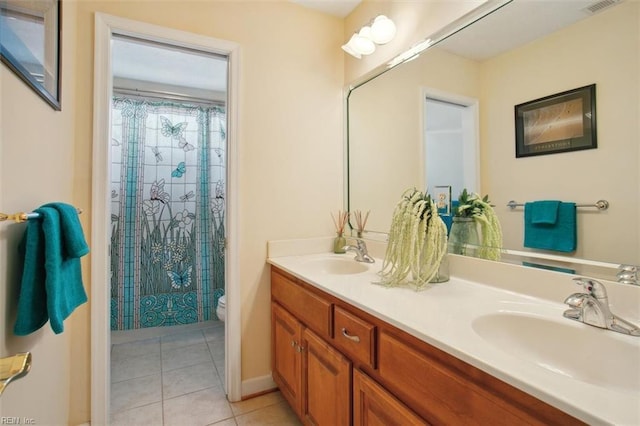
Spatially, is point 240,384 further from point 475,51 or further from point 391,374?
point 475,51

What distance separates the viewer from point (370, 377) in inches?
38.3

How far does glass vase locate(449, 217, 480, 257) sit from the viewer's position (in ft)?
4.22

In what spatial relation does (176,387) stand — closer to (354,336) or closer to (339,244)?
(339,244)

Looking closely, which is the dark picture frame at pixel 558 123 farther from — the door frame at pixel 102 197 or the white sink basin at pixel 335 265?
the door frame at pixel 102 197

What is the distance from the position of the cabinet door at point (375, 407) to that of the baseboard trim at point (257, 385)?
37.3 inches

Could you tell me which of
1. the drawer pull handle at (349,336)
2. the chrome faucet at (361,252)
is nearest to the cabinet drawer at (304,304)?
the drawer pull handle at (349,336)

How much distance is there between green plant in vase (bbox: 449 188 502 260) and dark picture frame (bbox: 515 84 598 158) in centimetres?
25

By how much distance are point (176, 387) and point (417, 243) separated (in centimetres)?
177

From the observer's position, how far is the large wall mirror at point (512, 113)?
87 cm

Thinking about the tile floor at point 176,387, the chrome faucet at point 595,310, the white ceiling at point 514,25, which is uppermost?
the white ceiling at point 514,25

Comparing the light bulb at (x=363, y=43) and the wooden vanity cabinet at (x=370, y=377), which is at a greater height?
the light bulb at (x=363, y=43)

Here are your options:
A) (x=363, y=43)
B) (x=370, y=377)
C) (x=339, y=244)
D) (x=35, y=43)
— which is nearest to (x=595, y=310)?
(x=370, y=377)

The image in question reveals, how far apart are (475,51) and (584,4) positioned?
0.37 m

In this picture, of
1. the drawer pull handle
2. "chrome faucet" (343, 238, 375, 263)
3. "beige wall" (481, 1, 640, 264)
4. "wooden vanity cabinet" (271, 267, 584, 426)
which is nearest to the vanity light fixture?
"beige wall" (481, 1, 640, 264)
